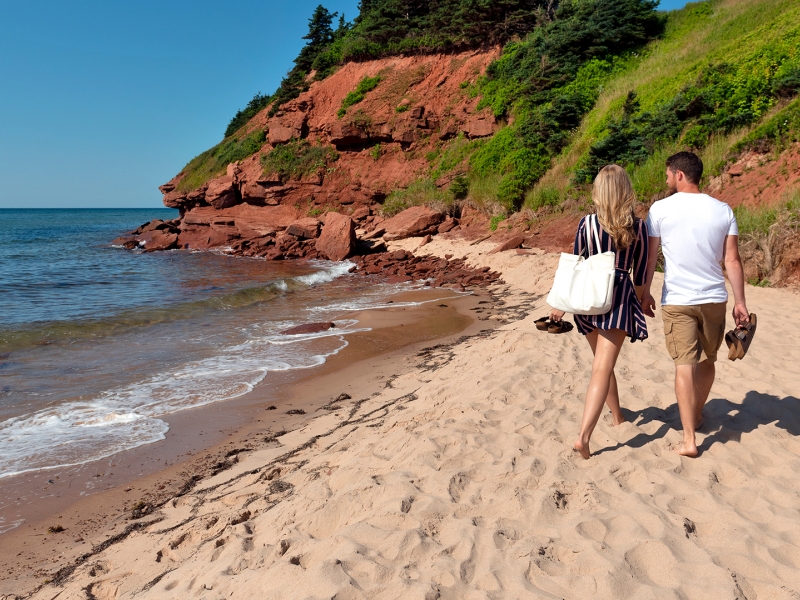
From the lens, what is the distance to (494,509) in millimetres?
3250

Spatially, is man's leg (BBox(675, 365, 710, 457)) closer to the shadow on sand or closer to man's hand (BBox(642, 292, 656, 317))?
the shadow on sand

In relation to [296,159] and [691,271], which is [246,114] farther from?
[691,271]

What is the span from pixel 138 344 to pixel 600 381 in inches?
318

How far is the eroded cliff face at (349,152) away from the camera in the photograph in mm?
28594

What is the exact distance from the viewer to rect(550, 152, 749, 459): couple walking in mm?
3609

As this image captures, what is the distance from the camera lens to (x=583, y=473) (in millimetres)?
3645

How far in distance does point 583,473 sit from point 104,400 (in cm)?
547

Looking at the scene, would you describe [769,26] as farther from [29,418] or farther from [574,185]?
[29,418]

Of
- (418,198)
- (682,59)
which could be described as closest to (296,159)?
(418,198)

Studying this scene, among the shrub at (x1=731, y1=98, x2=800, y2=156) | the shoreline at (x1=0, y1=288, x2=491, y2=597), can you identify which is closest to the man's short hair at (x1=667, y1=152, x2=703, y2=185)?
the shoreline at (x1=0, y1=288, x2=491, y2=597)

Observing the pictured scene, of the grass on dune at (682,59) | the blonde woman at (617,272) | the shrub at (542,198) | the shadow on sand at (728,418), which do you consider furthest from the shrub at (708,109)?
the blonde woman at (617,272)

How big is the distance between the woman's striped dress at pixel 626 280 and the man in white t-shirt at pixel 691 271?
0.07 metres

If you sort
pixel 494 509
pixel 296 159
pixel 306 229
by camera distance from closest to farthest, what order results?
pixel 494 509, pixel 306 229, pixel 296 159

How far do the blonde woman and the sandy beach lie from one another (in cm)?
54
